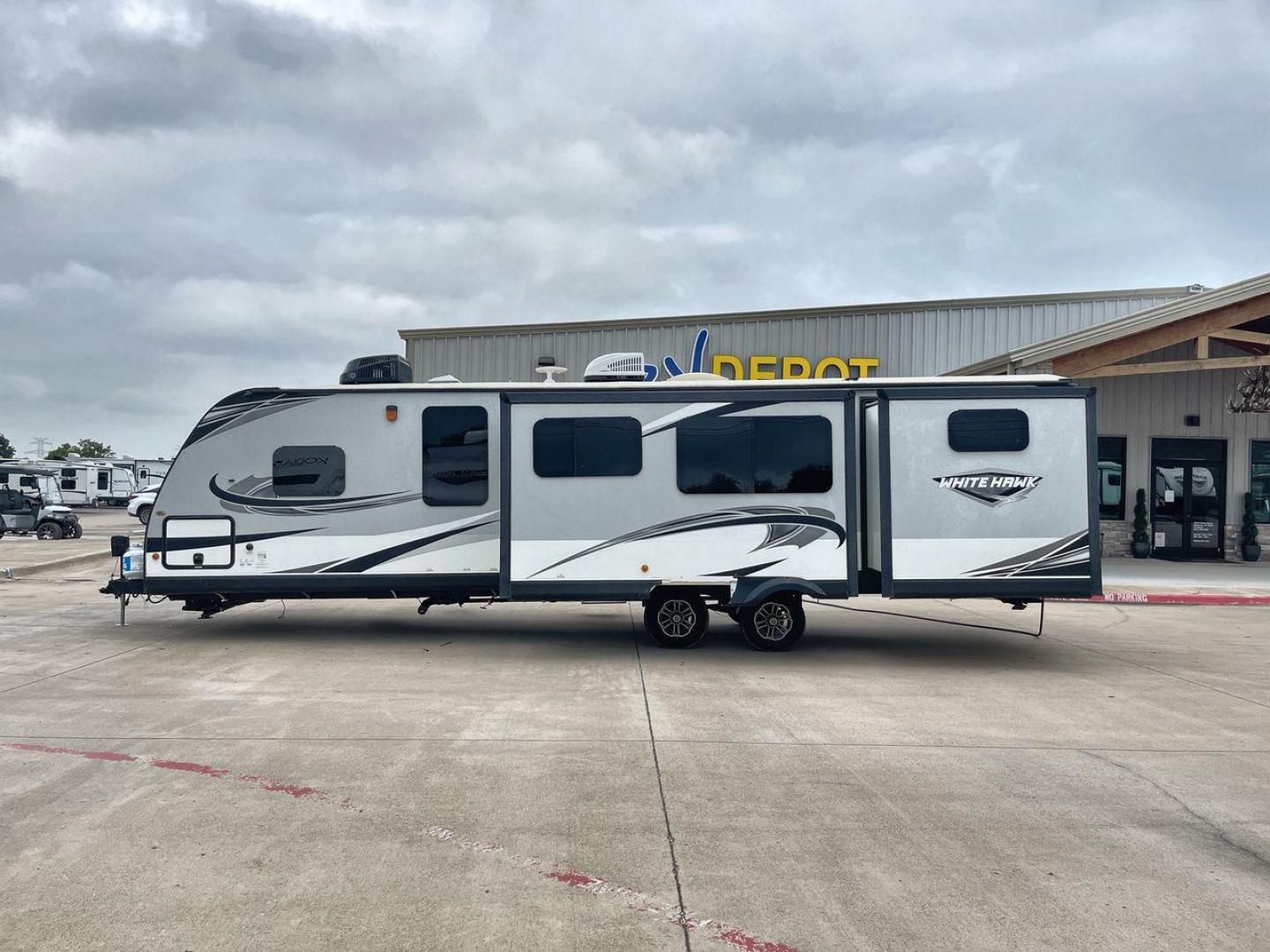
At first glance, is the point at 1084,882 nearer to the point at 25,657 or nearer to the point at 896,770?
the point at 896,770

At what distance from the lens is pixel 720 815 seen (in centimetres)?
500

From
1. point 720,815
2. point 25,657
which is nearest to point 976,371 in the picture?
point 720,815

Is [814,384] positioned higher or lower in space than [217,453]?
higher

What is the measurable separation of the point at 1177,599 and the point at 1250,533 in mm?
7155

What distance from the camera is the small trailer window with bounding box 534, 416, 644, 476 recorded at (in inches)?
374

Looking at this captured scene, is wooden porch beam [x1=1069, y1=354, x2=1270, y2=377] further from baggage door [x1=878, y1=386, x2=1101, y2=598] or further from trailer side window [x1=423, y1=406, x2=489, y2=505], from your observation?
trailer side window [x1=423, y1=406, x2=489, y2=505]

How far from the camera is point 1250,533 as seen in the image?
1952cm

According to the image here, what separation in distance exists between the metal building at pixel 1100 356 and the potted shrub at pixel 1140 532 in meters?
0.20

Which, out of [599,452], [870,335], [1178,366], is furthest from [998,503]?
[870,335]

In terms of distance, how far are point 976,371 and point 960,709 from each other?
1224 cm

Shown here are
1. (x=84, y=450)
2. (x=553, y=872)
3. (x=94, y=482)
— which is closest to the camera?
(x=553, y=872)

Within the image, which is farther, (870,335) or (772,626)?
(870,335)

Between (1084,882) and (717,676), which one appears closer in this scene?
(1084,882)

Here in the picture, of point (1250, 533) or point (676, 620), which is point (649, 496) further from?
point (1250, 533)
